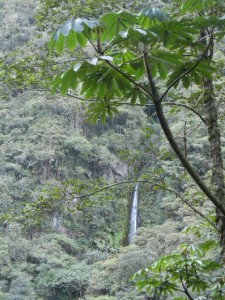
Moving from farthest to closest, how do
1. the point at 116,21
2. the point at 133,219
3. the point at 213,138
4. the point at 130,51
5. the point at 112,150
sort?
1. the point at 112,150
2. the point at 133,219
3. the point at 213,138
4. the point at 130,51
5. the point at 116,21

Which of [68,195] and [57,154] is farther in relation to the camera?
[57,154]

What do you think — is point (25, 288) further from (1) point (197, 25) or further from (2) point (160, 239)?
(1) point (197, 25)

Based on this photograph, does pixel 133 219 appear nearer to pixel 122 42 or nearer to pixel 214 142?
pixel 214 142

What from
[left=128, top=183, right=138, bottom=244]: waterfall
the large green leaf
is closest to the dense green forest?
the large green leaf

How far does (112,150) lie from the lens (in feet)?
53.9

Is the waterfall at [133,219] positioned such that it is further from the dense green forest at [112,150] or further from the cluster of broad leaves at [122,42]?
the cluster of broad leaves at [122,42]

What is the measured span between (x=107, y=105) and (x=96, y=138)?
15009mm

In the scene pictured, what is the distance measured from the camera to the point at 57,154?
49.1 feet

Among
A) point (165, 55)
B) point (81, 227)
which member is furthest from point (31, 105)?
point (165, 55)

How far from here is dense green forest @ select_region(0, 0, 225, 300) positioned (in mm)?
993

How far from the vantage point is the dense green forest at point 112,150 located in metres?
0.99

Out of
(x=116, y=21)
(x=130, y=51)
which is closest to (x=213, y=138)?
(x=130, y=51)

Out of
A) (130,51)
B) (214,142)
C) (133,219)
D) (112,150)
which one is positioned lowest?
(133,219)

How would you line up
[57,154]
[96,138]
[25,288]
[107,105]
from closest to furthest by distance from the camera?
[107,105] < [25,288] < [57,154] < [96,138]
